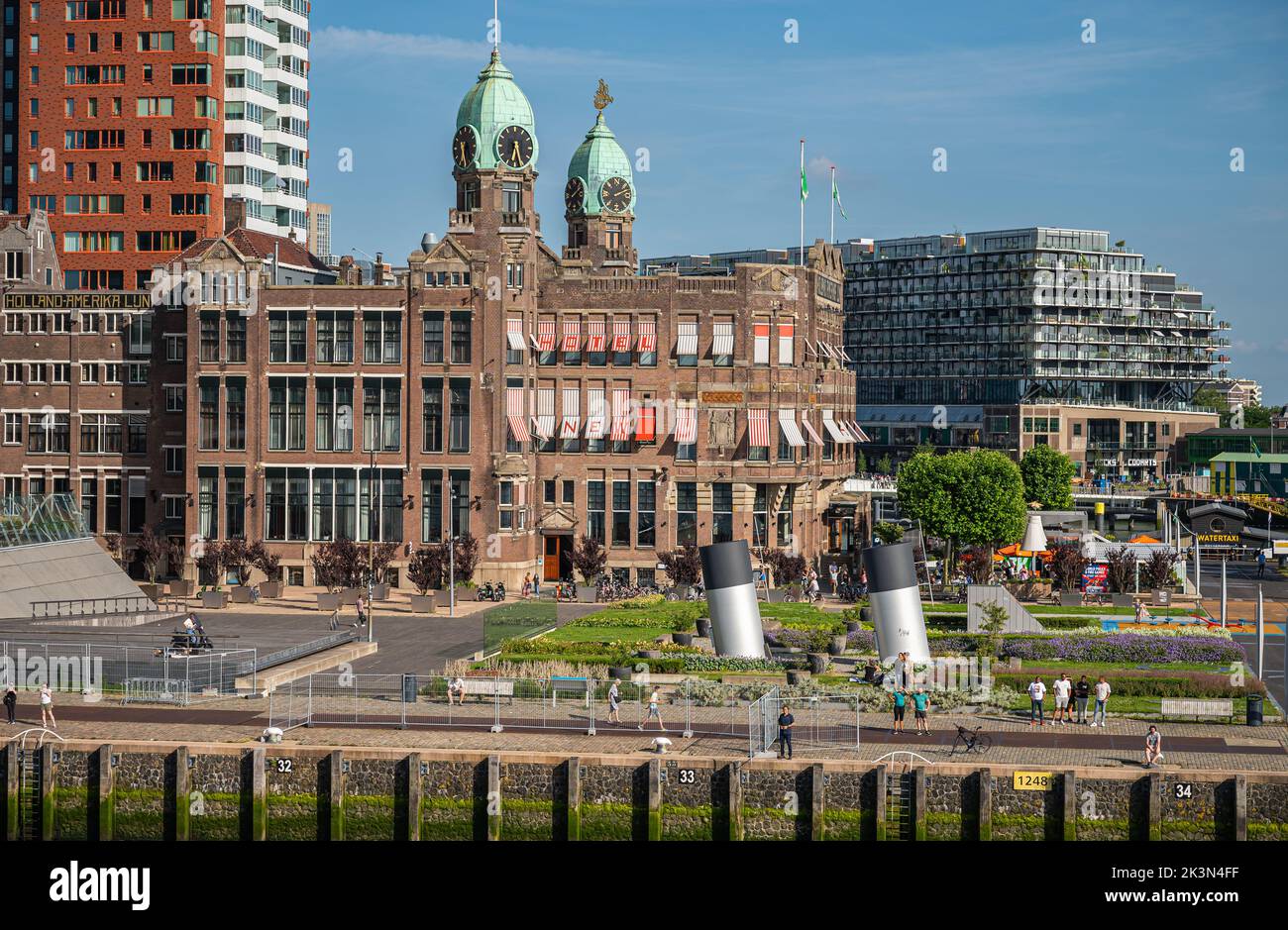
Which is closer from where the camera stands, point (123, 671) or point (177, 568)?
point (123, 671)

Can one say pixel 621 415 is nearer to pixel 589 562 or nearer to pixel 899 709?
pixel 589 562

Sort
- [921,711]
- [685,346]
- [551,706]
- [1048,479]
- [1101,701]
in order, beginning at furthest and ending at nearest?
[1048,479], [685,346], [551,706], [1101,701], [921,711]

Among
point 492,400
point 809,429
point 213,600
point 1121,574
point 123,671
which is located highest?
point 492,400

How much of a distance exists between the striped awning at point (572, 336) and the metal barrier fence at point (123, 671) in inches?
1821

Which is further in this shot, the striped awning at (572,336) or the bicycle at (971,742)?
the striped awning at (572,336)

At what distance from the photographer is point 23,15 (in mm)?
131875

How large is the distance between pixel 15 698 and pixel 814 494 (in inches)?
2500

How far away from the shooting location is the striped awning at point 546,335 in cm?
10788

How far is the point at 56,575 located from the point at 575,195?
63884 millimetres

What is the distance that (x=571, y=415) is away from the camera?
356 feet

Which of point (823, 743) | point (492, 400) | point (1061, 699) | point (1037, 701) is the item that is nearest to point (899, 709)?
point (823, 743)

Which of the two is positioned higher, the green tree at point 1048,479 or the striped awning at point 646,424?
the striped awning at point 646,424

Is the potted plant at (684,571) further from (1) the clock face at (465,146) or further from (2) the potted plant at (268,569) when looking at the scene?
(1) the clock face at (465,146)

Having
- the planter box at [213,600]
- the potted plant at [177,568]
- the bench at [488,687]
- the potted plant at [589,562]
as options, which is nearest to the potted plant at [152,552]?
the potted plant at [177,568]
